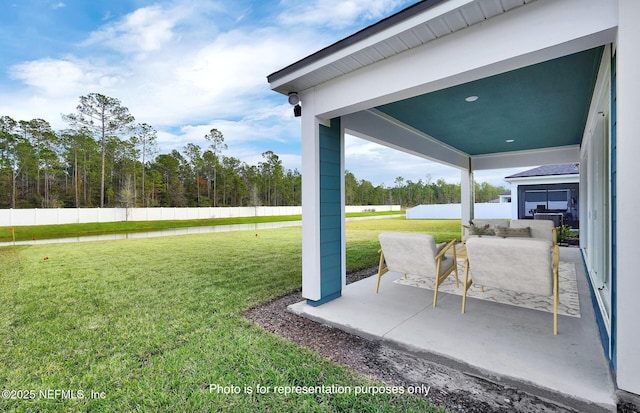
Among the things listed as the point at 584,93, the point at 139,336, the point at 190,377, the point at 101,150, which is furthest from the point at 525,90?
the point at 101,150

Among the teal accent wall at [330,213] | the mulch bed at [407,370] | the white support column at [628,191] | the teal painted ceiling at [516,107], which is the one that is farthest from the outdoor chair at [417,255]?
the teal painted ceiling at [516,107]

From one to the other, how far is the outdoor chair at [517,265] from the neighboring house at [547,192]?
1229 cm

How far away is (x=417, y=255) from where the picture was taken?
382cm

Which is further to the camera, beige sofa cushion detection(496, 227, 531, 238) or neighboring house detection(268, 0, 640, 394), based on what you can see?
beige sofa cushion detection(496, 227, 531, 238)

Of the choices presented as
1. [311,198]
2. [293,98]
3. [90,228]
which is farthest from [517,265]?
[90,228]

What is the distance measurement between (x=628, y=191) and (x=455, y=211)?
20058 millimetres

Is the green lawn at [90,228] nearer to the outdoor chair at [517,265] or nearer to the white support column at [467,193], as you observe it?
the white support column at [467,193]

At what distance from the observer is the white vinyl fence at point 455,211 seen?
54.0 ft

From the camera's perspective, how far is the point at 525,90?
13.3 feet

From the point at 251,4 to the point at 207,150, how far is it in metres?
23.4

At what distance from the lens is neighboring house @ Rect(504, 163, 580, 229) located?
42.8ft

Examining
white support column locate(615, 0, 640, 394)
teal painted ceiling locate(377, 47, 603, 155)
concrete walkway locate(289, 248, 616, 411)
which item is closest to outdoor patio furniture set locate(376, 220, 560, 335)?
concrete walkway locate(289, 248, 616, 411)

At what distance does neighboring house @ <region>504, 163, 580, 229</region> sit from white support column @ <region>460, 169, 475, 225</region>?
5.50 meters

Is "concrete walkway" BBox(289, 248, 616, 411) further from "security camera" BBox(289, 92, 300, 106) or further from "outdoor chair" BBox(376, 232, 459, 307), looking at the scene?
"security camera" BBox(289, 92, 300, 106)
